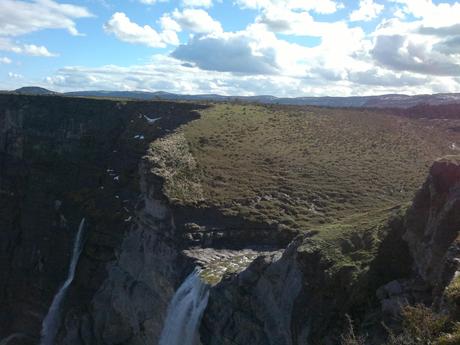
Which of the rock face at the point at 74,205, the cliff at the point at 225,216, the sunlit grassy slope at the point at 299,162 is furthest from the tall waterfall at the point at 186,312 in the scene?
the sunlit grassy slope at the point at 299,162

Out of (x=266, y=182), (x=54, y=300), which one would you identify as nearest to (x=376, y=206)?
(x=266, y=182)

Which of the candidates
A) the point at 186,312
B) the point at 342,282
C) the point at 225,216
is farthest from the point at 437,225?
the point at 225,216

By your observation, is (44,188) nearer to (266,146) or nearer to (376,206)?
(266,146)

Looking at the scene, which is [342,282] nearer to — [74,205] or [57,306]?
[57,306]

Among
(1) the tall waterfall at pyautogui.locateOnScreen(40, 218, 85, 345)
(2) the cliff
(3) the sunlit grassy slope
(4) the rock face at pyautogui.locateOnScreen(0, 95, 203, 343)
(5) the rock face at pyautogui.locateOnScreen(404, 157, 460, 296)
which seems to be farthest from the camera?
(1) the tall waterfall at pyautogui.locateOnScreen(40, 218, 85, 345)

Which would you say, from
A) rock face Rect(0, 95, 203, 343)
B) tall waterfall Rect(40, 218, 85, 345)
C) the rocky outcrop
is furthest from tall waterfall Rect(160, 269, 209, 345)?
tall waterfall Rect(40, 218, 85, 345)

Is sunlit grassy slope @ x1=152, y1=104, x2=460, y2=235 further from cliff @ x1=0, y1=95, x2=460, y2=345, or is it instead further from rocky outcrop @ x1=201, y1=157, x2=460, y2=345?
rocky outcrop @ x1=201, y1=157, x2=460, y2=345
